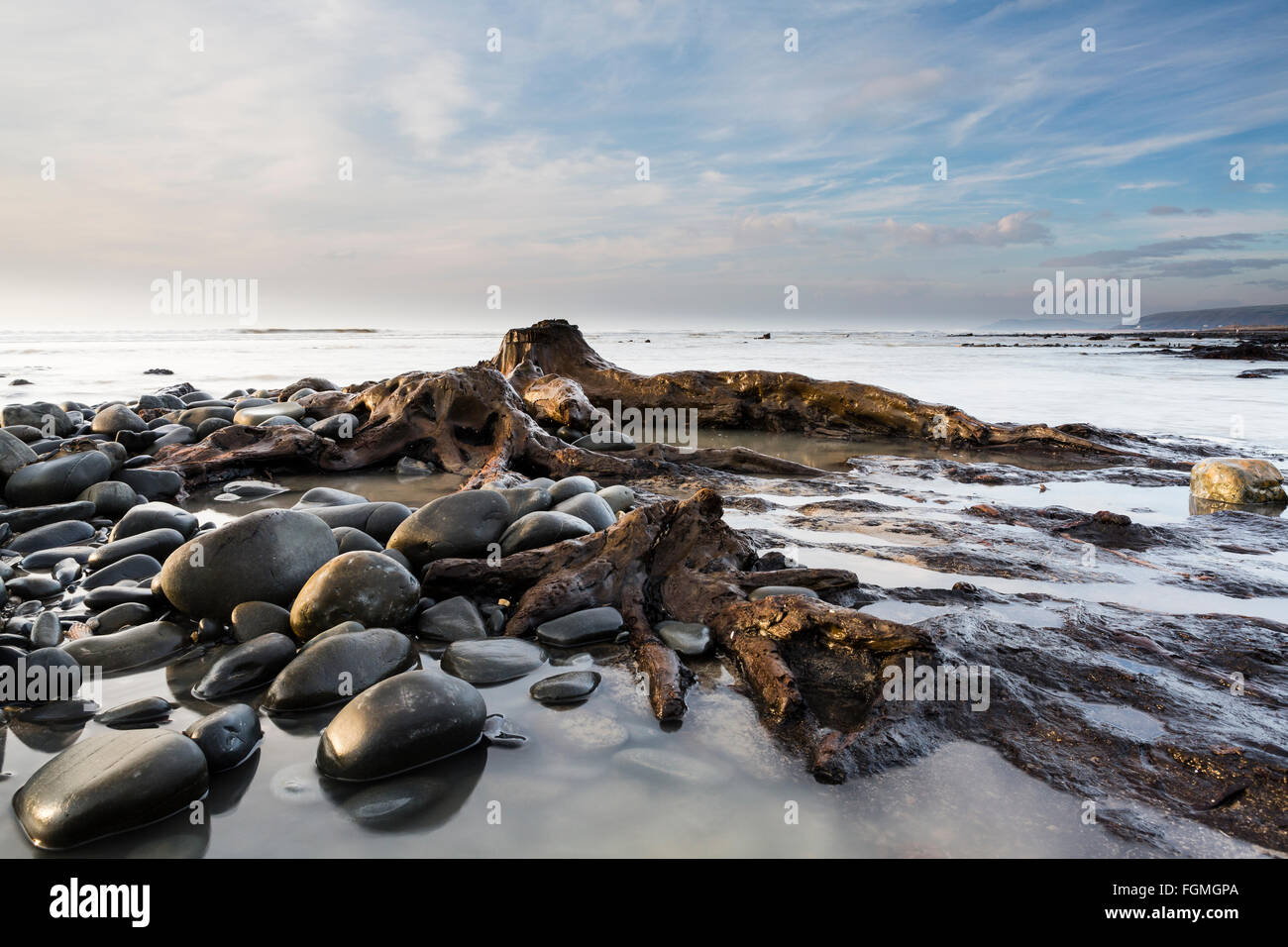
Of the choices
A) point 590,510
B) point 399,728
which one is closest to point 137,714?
point 399,728

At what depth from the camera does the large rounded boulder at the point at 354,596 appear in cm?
296

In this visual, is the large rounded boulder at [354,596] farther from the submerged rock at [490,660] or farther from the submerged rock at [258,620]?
the submerged rock at [490,660]

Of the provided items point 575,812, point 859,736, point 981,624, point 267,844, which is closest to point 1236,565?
point 981,624

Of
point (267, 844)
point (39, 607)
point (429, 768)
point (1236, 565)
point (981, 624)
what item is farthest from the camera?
point (1236, 565)

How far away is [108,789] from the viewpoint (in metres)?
1.85

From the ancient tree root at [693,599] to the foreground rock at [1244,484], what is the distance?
4.35 meters

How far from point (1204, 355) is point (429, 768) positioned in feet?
122

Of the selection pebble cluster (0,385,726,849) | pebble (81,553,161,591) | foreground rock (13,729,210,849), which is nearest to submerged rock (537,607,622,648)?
pebble cluster (0,385,726,849)

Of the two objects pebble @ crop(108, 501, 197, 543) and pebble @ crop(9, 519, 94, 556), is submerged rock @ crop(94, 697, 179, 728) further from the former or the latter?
pebble @ crop(9, 519, 94, 556)

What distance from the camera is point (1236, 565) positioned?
402cm

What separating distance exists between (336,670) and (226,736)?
442mm

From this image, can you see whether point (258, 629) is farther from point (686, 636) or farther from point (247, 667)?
point (686, 636)
